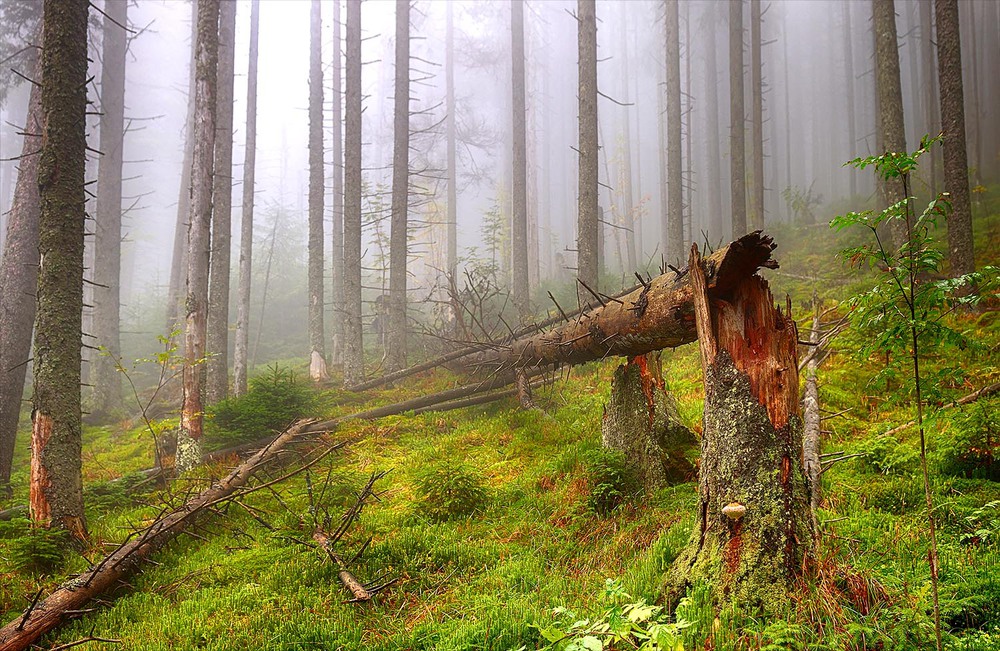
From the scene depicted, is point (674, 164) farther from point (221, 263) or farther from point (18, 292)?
point (18, 292)

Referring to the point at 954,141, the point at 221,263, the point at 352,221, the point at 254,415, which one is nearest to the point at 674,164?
the point at 954,141

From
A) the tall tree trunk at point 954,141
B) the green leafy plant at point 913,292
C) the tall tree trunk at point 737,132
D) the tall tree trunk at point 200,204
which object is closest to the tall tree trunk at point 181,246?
the tall tree trunk at point 200,204

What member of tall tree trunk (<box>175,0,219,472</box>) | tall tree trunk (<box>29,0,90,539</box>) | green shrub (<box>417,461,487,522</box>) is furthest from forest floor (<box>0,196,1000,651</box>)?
tall tree trunk (<box>175,0,219,472</box>)

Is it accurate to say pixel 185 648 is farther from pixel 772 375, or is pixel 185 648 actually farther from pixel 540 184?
pixel 540 184

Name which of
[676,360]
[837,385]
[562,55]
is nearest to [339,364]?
[676,360]

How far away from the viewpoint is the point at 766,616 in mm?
2902

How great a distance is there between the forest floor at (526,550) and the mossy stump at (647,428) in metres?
0.32

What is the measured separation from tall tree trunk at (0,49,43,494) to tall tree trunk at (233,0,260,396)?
6.68 meters

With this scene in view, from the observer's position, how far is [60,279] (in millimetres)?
5879

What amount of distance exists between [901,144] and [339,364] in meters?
16.5

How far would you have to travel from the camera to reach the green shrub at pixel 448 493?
5930mm

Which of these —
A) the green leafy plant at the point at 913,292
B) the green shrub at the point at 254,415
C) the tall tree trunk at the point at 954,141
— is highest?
the tall tree trunk at the point at 954,141

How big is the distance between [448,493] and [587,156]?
8.95m

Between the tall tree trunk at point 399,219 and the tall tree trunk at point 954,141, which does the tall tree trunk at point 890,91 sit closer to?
the tall tree trunk at point 954,141
